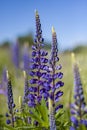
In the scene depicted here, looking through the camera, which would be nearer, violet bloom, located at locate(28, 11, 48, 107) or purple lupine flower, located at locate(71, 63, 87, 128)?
A: purple lupine flower, located at locate(71, 63, 87, 128)

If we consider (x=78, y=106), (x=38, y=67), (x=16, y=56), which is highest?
(x=16, y=56)

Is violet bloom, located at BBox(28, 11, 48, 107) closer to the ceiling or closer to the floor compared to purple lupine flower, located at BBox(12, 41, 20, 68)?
closer to the floor

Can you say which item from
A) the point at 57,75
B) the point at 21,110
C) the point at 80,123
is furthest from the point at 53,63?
the point at 80,123

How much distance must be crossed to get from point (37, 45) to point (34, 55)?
10 cm

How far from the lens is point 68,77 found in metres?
11.3

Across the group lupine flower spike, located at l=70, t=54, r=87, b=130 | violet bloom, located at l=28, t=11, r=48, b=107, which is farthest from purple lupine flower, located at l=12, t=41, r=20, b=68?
lupine flower spike, located at l=70, t=54, r=87, b=130

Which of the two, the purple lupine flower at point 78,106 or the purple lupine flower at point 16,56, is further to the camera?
the purple lupine flower at point 16,56

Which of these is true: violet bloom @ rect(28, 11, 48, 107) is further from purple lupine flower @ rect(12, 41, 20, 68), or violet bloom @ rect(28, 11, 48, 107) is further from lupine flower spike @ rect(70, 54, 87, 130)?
Result: purple lupine flower @ rect(12, 41, 20, 68)

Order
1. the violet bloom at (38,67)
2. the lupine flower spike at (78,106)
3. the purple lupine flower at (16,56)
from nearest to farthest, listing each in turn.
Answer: the lupine flower spike at (78,106) → the violet bloom at (38,67) → the purple lupine flower at (16,56)

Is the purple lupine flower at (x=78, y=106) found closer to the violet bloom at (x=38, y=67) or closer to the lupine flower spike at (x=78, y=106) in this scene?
the lupine flower spike at (x=78, y=106)

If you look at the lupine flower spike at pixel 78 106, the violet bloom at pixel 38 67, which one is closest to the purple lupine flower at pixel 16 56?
the violet bloom at pixel 38 67

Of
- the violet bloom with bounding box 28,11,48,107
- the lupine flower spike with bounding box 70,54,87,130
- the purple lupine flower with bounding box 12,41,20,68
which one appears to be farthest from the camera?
the purple lupine flower with bounding box 12,41,20,68

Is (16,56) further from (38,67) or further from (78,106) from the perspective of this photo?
(78,106)

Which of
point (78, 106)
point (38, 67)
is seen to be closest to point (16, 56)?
point (38, 67)
